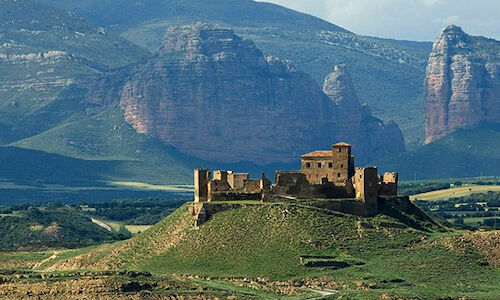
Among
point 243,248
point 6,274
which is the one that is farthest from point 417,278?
point 6,274

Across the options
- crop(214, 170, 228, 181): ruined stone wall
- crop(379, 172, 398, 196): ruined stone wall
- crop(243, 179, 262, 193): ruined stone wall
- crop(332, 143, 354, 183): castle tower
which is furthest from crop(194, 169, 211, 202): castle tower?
crop(379, 172, 398, 196): ruined stone wall

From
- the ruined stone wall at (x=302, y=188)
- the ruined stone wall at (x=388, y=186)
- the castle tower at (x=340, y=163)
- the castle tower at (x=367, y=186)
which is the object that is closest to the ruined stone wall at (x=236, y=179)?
the ruined stone wall at (x=302, y=188)

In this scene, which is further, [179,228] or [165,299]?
[179,228]

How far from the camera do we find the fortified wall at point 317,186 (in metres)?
159

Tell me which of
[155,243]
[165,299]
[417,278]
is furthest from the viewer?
[155,243]

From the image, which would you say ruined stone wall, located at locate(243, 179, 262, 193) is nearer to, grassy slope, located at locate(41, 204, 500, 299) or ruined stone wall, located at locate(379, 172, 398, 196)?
grassy slope, located at locate(41, 204, 500, 299)

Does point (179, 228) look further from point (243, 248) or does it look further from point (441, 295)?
point (441, 295)

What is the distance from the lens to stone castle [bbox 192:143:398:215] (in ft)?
521

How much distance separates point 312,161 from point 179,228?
12513 mm

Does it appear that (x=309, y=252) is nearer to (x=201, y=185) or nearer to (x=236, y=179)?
(x=201, y=185)

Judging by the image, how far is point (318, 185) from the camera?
160375mm

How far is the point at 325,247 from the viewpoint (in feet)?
500

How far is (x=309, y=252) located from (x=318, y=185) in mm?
10126

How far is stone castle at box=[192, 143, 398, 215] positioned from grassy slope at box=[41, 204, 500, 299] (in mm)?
1817
